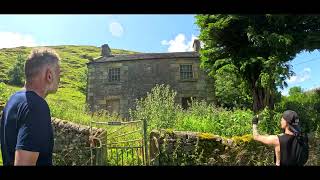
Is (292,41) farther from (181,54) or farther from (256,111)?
(181,54)

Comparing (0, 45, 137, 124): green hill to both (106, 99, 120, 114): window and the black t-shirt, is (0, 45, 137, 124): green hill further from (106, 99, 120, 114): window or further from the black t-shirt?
the black t-shirt

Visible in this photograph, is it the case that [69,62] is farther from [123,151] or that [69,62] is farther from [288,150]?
[288,150]

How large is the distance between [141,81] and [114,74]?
1.38 metres

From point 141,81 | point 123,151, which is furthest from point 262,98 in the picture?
point 141,81

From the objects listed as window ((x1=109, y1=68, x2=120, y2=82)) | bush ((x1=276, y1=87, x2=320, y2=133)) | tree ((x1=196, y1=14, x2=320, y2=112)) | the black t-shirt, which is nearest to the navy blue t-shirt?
the black t-shirt

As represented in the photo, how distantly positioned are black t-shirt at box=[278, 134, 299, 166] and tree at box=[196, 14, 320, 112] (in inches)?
362

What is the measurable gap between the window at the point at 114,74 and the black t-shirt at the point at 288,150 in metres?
18.4

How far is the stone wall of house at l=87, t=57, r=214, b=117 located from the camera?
21.5 meters

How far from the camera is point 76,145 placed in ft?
27.4

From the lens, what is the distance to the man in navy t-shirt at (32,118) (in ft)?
6.73
